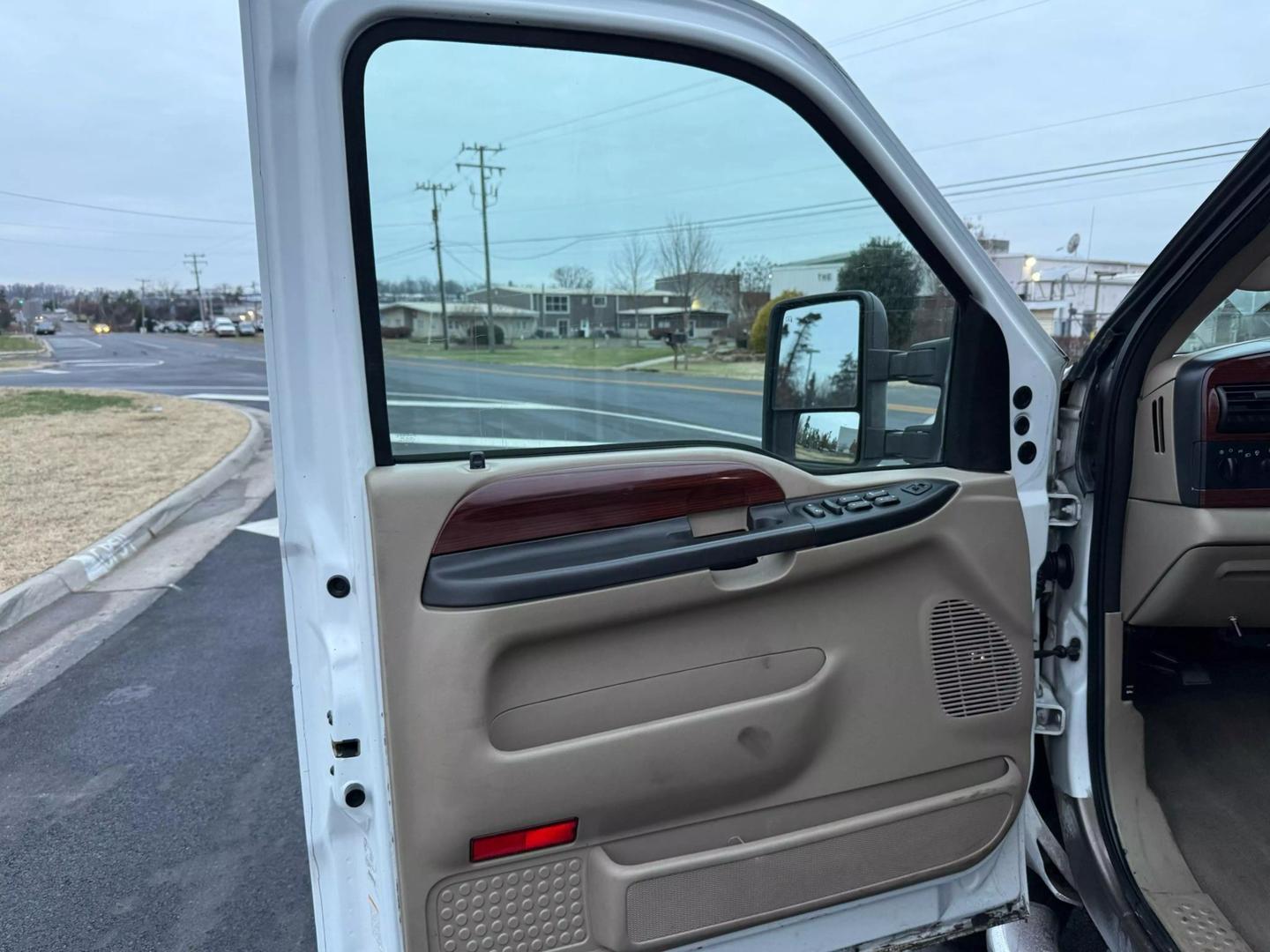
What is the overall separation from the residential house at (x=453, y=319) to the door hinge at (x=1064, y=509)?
1298 millimetres

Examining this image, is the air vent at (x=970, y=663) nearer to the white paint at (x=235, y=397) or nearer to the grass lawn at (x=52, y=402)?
the grass lawn at (x=52, y=402)

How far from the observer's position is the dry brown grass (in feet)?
20.3

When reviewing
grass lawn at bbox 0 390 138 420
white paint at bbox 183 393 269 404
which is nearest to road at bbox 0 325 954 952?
grass lawn at bbox 0 390 138 420

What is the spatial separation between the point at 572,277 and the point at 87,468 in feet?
30.0

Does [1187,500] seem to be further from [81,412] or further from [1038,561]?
[81,412]

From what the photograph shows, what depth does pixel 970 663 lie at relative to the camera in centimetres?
181

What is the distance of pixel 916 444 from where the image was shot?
1909 mm

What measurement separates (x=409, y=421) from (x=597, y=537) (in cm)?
41

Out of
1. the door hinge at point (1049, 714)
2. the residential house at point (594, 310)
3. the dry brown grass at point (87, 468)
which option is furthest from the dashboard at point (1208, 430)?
the dry brown grass at point (87, 468)

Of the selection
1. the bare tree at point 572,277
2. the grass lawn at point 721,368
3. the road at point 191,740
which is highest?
the bare tree at point 572,277

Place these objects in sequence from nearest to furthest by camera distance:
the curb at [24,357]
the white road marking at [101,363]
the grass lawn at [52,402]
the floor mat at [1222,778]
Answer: the floor mat at [1222,778], the grass lawn at [52,402], the curb at [24,357], the white road marking at [101,363]

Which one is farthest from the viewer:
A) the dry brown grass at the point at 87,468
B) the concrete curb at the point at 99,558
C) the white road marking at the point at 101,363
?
the white road marking at the point at 101,363

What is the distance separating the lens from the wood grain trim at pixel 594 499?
4.89ft

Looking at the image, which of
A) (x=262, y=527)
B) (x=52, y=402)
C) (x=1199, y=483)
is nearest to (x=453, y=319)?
(x=1199, y=483)
